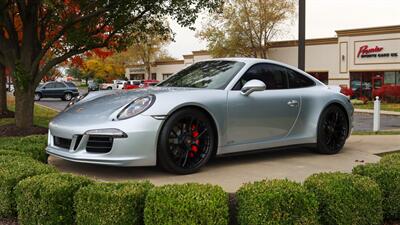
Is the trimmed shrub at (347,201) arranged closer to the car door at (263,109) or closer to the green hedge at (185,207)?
the green hedge at (185,207)

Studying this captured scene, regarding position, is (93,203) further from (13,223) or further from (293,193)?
(293,193)

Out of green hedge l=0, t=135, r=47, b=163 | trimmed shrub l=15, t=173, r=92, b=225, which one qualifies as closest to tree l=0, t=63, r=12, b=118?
green hedge l=0, t=135, r=47, b=163

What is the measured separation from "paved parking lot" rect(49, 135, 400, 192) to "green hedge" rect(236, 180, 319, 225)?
96 cm

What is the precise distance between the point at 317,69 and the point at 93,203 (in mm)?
38121

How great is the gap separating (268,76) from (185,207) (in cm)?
305

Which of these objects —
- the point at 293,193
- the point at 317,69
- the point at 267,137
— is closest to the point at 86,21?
the point at 267,137

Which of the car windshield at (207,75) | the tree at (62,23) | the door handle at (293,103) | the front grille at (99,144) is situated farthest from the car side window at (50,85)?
the front grille at (99,144)

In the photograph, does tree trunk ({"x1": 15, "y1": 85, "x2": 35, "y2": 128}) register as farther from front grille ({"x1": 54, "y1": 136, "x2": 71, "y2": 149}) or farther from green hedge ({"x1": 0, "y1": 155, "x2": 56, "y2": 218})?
green hedge ({"x1": 0, "y1": 155, "x2": 56, "y2": 218})

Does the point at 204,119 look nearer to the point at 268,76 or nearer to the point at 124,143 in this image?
the point at 124,143

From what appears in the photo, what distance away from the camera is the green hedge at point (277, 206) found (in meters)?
3.42

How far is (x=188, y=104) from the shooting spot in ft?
16.2

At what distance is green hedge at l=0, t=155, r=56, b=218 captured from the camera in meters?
4.08

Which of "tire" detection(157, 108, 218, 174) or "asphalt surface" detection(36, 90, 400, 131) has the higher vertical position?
"tire" detection(157, 108, 218, 174)

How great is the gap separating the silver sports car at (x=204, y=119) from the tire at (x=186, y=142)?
0.01 metres
